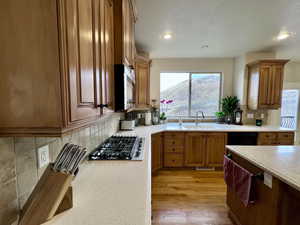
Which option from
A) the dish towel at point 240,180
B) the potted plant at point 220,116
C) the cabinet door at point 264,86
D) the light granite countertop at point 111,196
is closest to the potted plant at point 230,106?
the potted plant at point 220,116

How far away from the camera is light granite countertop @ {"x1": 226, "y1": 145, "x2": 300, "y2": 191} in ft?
3.98

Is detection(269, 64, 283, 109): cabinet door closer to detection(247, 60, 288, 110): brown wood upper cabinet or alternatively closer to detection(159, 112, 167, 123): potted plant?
detection(247, 60, 288, 110): brown wood upper cabinet

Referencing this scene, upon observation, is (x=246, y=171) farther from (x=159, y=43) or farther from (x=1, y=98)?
(x=159, y=43)

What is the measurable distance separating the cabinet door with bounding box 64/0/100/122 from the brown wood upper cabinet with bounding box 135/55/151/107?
7.72ft

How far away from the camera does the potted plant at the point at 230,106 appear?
12.6 ft

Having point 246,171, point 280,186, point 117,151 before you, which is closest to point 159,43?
point 117,151

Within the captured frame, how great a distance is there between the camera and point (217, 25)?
7.61ft

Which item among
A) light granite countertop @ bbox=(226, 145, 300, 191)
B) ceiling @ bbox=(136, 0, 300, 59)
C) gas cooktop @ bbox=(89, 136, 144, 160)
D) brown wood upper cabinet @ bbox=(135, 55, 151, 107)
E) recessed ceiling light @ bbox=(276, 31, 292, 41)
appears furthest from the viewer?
brown wood upper cabinet @ bbox=(135, 55, 151, 107)

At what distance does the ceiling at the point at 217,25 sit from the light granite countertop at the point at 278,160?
5.27 feet

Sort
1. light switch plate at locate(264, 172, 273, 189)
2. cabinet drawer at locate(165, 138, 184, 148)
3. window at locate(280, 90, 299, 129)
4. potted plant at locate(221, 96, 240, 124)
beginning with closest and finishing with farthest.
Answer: light switch plate at locate(264, 172, 273, 189), cabinet drawer at locate(165, 138, 184, 148), potted plant at locate(221, 96, 240, 124), window at locate(280, 90, 299, 129)

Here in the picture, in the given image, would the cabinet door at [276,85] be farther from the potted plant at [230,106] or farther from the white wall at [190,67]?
the white wall at [190,67]

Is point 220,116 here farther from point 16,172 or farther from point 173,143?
point 16,172

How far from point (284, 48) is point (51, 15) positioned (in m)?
4.26

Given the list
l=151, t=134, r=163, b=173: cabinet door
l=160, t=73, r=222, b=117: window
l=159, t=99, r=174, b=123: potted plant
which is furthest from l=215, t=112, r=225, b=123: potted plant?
l=151, t=134, r=163, b=173: cabinet door
